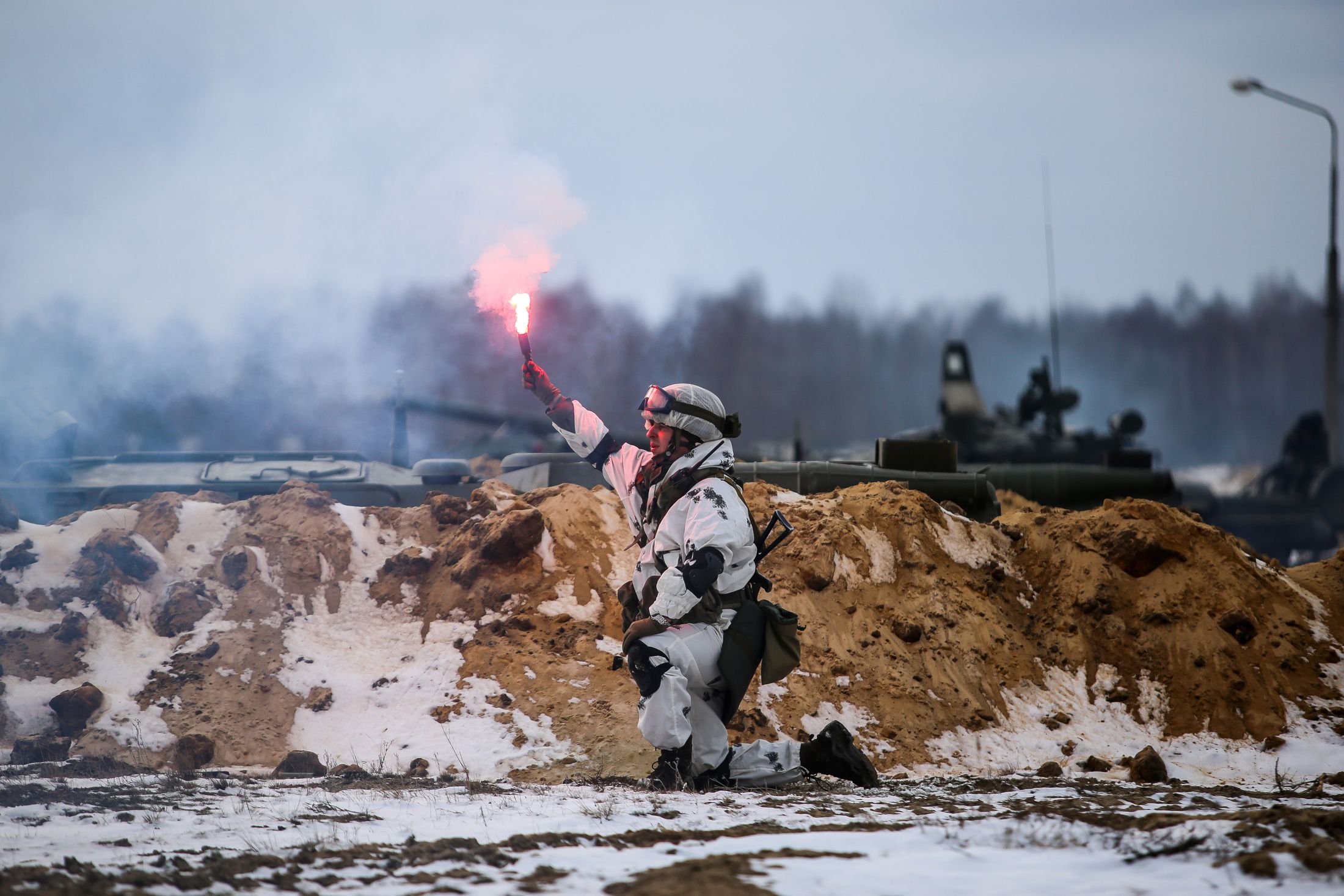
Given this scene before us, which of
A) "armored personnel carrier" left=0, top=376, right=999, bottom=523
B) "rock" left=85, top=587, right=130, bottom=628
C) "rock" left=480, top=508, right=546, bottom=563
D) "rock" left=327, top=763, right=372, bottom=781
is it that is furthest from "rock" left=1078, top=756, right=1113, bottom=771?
"rock" left=85, top=587, right=130, bottom=628

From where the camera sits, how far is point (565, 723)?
7477 millimetres

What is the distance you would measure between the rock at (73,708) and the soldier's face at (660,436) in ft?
13.8

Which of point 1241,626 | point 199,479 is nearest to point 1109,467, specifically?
point 1241,626

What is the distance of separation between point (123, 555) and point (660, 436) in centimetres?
518

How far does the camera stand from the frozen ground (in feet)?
11.4

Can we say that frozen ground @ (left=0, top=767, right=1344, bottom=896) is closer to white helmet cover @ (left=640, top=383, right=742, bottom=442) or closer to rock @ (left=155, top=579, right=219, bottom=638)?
white helmet cover @ (left=640, top=383, right=742, bottom=442)

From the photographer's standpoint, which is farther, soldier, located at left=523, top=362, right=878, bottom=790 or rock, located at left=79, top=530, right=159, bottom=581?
rock, located at left=79, top=530, right=159, bottom=581

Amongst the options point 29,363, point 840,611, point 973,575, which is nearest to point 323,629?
point 840,611

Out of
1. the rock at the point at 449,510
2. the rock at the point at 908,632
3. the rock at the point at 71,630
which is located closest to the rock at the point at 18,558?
the rock at the point at 71,630

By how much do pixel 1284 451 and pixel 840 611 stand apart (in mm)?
20102

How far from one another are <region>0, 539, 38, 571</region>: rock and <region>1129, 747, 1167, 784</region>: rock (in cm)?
801

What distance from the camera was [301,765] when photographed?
6.86 meters

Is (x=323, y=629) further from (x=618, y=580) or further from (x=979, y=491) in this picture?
(x=979, y=491)

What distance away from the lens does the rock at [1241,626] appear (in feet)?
28.9
